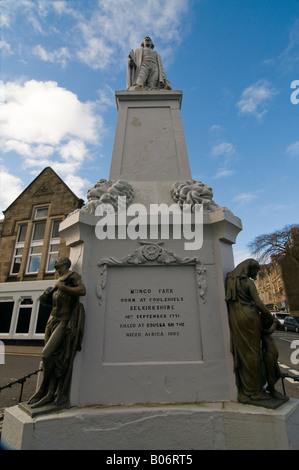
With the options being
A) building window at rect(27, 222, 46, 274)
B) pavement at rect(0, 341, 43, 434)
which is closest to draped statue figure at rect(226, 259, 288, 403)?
pavement at rect(0, 341, 43, 434)

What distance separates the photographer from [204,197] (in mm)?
3863

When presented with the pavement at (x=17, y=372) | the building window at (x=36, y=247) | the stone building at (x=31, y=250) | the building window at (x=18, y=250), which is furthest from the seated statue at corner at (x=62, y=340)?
the building window at (x=18, y=250)

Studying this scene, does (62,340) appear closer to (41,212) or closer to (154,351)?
(154,351)

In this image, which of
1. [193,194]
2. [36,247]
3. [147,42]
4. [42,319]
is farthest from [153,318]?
[36,247]

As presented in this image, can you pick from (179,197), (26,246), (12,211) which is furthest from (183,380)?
(12,211)

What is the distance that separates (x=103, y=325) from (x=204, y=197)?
2404mm

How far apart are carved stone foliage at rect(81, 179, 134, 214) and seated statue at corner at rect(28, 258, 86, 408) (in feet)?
3.48

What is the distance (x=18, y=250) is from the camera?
18.1 m

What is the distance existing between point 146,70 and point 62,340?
6.11 metres

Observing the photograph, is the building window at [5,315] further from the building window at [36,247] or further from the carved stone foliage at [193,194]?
the carved stone foliage at [193,194]

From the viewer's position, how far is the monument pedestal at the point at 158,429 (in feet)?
8.00

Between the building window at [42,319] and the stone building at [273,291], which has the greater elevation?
the stone building at [273,291]

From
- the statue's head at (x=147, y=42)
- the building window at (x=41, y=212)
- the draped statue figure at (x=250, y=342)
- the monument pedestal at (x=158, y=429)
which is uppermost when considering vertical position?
the building window at (x=41, y=212)

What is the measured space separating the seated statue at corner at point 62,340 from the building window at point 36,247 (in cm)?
1560
